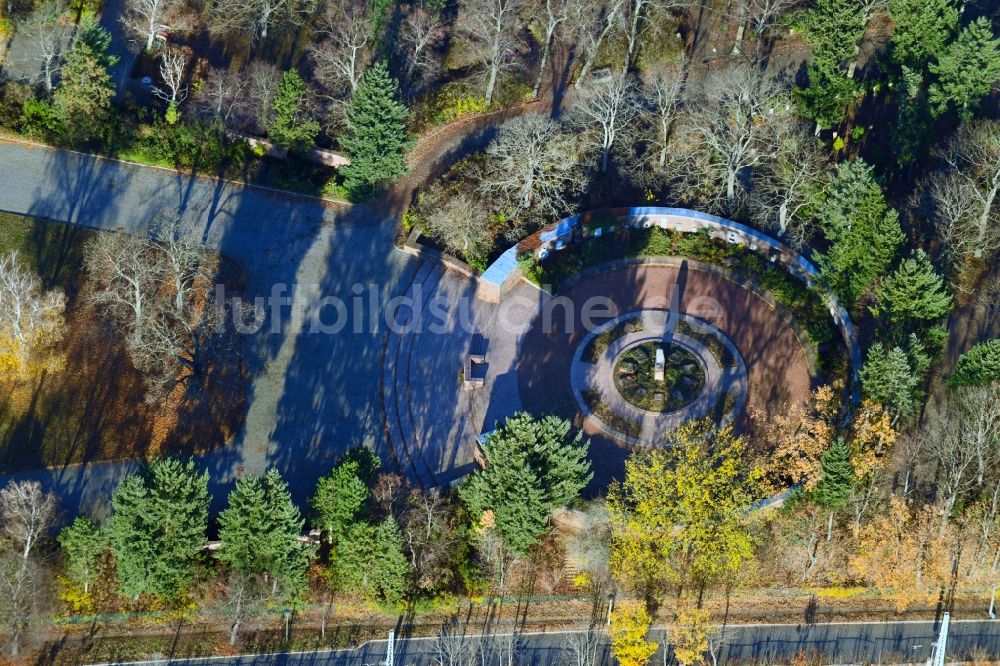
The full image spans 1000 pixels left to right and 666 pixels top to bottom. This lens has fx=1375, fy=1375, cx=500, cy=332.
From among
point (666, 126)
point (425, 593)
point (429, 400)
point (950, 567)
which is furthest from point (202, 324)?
point (950, 567)

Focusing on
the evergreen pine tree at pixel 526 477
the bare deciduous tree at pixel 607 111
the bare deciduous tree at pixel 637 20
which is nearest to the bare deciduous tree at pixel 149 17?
the bare deciduous tree at pixel 607 111

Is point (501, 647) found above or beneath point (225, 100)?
beneath

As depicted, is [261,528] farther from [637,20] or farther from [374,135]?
[637,20]

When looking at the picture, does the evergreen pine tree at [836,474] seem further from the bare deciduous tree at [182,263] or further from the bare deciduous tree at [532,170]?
the bare deciduous tree at [182,263]

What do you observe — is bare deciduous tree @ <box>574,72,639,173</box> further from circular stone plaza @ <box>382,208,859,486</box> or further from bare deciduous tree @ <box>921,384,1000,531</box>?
bare deciduous tree @ <box>921,384,1000,531</box>

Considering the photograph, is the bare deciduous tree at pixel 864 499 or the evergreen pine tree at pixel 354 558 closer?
the evergreen pine tree at pixel 354 558

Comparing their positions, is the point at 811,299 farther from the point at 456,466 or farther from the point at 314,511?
the point at 314,511

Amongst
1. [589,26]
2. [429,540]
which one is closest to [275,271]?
[429,540]
